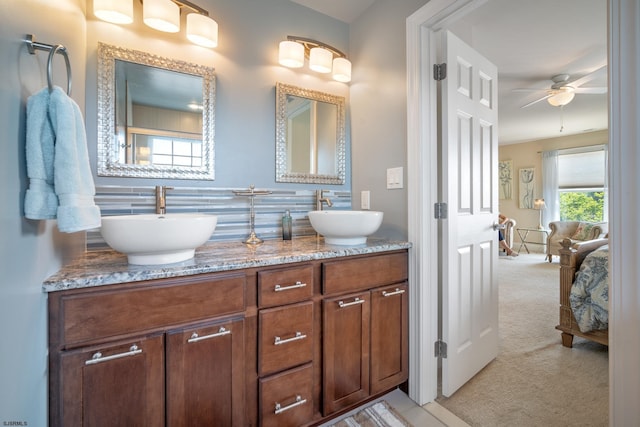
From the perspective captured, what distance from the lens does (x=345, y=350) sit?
1.38m

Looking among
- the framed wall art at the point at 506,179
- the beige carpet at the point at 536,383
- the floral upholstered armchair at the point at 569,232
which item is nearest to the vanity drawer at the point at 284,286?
the beige carpet at the point at 536,383

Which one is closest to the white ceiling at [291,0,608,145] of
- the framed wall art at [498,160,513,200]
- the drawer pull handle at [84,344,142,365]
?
the drawer pull handle at [84,344,142,365]

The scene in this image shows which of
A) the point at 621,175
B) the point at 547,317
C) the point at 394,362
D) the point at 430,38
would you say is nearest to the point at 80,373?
the point at 394,362

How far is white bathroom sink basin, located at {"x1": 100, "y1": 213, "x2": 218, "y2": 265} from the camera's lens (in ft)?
3.12

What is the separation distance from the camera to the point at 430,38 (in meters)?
1.57

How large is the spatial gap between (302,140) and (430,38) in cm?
95

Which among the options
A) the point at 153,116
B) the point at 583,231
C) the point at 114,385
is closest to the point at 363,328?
the point at 114,385

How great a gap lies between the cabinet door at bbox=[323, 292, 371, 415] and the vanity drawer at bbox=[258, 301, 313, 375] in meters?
0.09

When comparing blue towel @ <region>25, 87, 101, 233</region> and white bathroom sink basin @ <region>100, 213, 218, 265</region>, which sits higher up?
blue towel @ <region>25, 87, 101, 233</region>

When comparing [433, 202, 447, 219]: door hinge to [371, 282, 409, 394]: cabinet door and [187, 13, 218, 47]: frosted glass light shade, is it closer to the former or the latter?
[371, 282, 409, 394]: cabinet door

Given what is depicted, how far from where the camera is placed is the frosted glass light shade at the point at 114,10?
1.33 meters

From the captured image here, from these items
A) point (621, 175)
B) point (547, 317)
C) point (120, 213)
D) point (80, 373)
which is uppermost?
point (621, 175)

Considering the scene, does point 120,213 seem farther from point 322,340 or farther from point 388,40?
point 388,40

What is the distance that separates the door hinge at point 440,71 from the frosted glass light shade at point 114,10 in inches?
62.0
